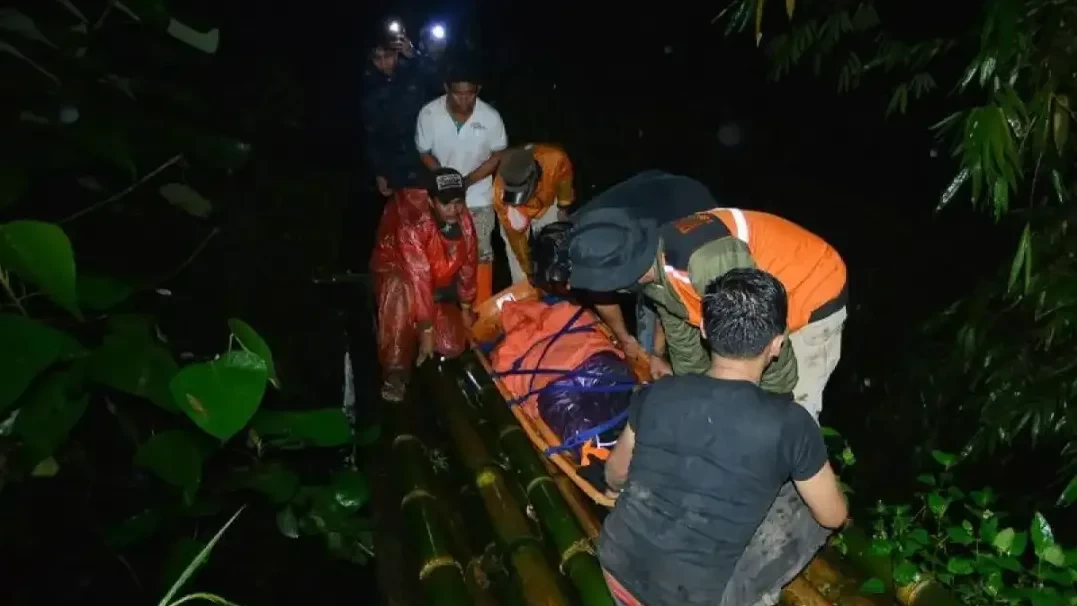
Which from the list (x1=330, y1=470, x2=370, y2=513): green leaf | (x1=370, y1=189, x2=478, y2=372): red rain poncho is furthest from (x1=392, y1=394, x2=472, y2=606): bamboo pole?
(x1=330, y1=470, x2=370, y2=513): green leaf

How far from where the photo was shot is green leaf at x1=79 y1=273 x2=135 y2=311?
48.0 inches

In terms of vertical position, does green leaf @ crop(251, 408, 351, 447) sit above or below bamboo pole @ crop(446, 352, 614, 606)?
above

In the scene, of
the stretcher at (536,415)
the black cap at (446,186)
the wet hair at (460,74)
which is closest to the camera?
the stretcher at (536,415)

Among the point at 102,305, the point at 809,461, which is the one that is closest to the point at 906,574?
the point at 809,461

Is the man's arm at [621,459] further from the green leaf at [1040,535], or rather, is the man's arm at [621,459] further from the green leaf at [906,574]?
the green leaf at [1040,535]

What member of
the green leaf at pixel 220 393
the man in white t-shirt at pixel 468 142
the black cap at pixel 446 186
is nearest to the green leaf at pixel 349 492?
the green leaf at pixel 220 393

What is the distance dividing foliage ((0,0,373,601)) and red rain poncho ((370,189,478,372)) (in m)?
2.06

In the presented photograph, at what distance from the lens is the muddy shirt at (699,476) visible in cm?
184

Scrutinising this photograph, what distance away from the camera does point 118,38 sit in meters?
1.41

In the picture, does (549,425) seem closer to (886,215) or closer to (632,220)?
(632,220)

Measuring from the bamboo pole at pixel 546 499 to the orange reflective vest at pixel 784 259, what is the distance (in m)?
0.77

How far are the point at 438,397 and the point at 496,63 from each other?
268 inches

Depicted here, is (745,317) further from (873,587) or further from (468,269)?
(468,269)

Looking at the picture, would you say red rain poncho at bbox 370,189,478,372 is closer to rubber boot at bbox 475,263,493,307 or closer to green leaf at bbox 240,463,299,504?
rubber boot at bbox 475,263,493,307
